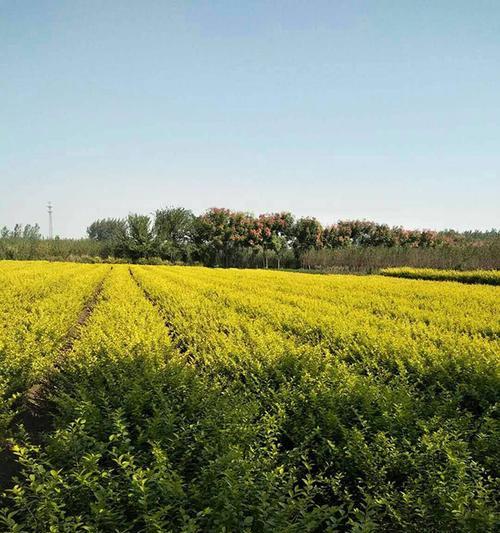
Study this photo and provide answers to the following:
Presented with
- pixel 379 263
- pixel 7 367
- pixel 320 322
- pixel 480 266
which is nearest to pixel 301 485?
pixel 7 367

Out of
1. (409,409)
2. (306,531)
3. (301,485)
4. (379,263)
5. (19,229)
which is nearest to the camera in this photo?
(306,531)

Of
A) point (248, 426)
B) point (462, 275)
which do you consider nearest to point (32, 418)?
point (248, 426)

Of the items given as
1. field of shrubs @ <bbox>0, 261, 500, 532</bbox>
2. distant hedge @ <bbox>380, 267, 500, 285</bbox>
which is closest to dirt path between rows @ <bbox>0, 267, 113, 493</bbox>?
field of shrubs @ <bbox>0, 261, 500, 532</bbox>

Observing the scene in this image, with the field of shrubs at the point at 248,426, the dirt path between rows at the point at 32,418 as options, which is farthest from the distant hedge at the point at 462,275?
the dirt path between rows at the point at 32,418

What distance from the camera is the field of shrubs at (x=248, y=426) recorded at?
2.95 meters

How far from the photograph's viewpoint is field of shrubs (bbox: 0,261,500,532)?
295 centimetres

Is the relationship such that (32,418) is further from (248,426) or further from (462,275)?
(462,275)

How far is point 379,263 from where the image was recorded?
5384cm

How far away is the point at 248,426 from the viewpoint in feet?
13.2

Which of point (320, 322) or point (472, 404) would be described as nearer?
point (472, 404)

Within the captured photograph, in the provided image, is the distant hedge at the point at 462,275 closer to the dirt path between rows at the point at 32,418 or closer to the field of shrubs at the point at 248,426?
the field of shrubs at the point at 248,426

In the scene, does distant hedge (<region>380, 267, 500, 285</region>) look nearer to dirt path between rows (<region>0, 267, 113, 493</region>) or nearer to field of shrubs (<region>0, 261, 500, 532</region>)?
field of shrubs (<region>0, 261, 500, 532</region>)

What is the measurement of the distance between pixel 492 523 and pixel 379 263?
174 feet

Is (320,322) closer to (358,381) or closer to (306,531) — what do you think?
(358,381)
